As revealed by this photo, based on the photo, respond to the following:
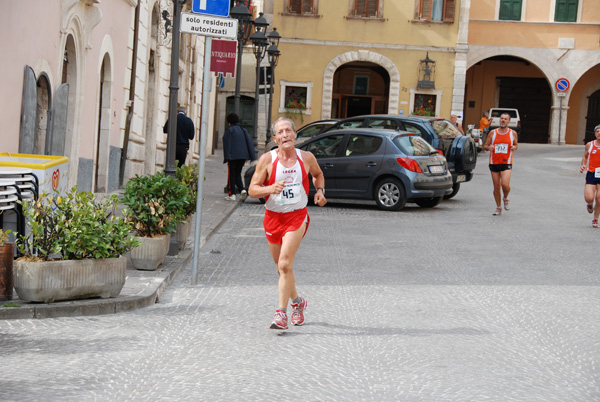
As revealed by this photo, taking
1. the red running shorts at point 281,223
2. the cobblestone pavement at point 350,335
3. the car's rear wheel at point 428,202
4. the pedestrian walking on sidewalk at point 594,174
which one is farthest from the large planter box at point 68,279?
the car's rear wheel at point 428,202

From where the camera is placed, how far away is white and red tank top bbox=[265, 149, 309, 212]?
779 cm

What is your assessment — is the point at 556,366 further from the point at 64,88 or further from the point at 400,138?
the point at 400,138

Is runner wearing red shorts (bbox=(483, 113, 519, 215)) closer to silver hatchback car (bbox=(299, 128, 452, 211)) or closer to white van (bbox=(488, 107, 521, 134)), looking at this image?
silver hatchback car (bbox=(299, 128, 452, 211))

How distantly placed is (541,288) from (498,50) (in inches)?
1663

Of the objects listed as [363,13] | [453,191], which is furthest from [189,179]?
[363,13]

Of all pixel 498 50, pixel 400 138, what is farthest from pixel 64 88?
pixel 498 50

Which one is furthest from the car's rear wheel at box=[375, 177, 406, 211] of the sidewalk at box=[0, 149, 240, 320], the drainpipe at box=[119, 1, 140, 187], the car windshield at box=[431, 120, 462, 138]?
the sidewalk at box=[0, 149, 240, 320]

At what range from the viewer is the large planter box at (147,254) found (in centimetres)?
998

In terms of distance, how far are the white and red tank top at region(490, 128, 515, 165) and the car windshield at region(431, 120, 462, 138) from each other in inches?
116

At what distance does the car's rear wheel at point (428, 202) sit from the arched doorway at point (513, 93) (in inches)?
1406

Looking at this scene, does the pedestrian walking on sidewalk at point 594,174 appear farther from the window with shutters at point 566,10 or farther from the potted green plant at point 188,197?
the window with shutters at point 566,10

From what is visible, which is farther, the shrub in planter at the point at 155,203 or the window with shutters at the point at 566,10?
the window with shutters at the point at 566,10

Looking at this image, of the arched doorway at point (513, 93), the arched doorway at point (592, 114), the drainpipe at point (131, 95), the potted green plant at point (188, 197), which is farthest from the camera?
A: the arched doorway at point (513, 93)

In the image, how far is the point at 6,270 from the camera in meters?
7.95
